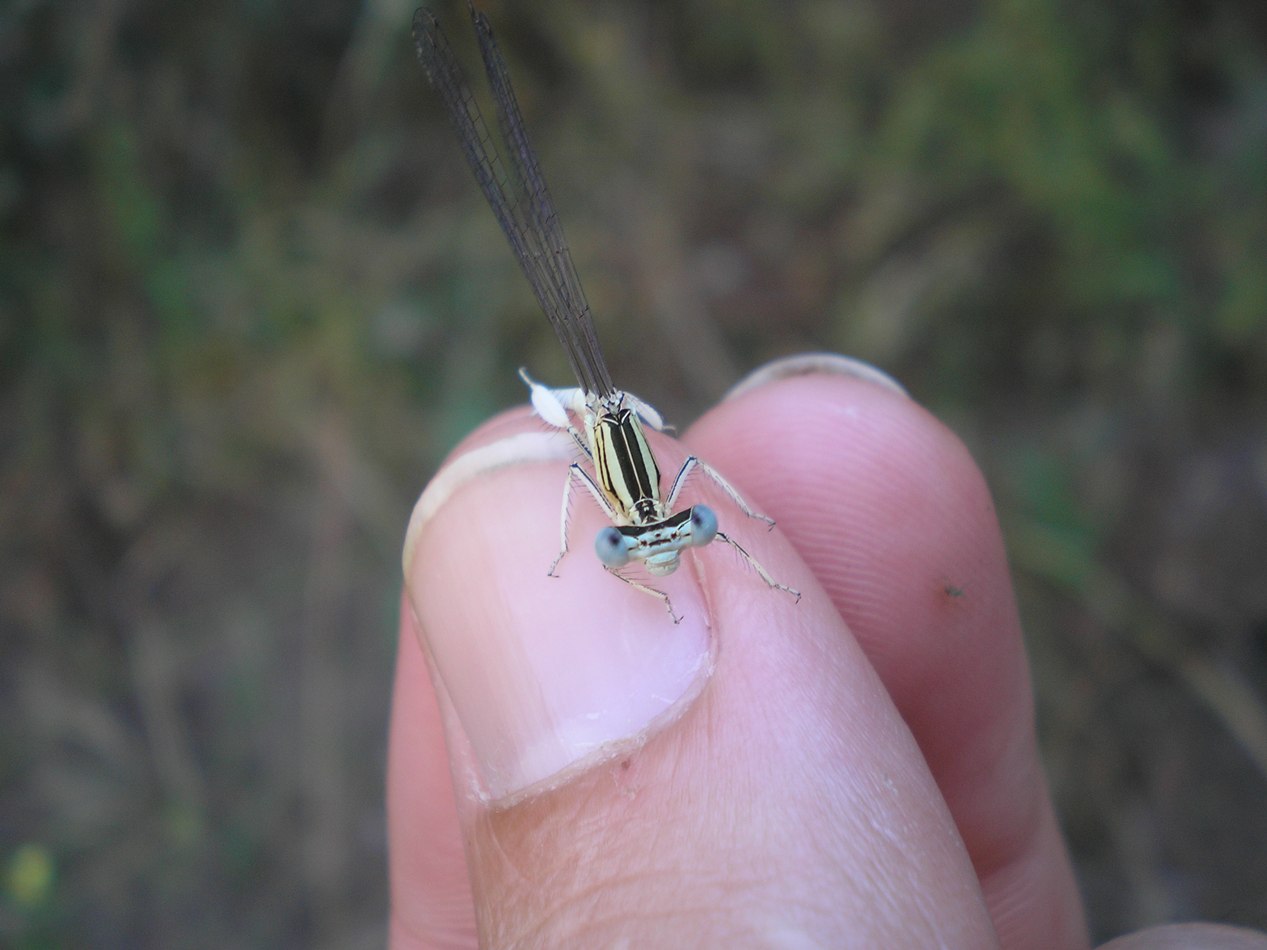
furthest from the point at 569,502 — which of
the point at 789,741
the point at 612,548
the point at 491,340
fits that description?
the point at 491,340

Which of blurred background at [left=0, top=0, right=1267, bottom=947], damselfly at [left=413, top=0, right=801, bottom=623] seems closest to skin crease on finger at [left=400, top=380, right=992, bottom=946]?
damselfly at [left=413, top=0, right=801, bottom=623]

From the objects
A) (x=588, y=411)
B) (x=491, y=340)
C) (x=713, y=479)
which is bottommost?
(x=713, y=479)

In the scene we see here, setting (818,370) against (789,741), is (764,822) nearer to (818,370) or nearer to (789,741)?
(789,741)

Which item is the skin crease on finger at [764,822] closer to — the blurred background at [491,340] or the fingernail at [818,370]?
the fingernail at [818,370]

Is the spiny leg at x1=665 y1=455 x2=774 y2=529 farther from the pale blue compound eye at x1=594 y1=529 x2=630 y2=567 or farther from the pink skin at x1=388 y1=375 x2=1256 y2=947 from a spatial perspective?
the pale blue compound eye at x1=594 y1=529 x2=630 y2=567

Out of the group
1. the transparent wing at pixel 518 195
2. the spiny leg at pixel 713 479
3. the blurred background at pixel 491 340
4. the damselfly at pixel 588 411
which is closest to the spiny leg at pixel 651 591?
the damselfly at pixel 588 411

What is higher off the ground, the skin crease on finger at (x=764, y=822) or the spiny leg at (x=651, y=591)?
the spiny leg at (x=651, y=591)
